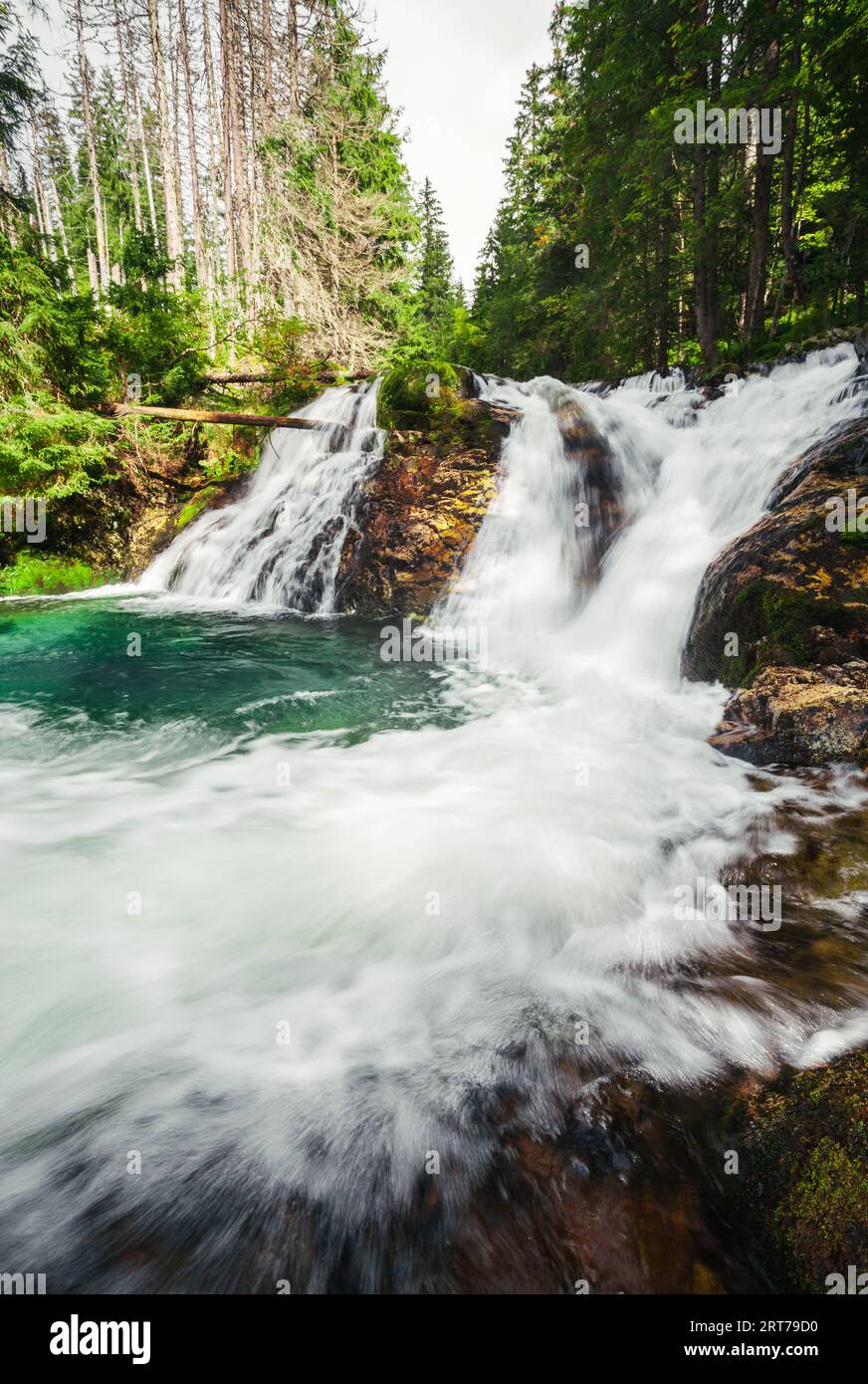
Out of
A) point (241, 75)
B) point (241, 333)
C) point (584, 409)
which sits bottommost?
point (584, 409)

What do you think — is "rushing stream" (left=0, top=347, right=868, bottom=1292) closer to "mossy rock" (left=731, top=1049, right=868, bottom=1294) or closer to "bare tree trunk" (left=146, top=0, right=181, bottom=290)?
"mossy rock" (left=731, top=1049, right=868, bottom=1294)

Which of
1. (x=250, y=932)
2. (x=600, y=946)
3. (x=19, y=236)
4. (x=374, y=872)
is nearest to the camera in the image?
(x=600, y=946)

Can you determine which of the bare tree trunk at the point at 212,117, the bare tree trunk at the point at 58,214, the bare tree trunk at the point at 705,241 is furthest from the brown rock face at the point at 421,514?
the bare tree trunk at the point at 58,214

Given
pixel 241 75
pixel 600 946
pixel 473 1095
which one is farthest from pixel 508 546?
pixel 241 75

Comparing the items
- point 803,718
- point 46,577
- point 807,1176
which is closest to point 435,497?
point 803,718

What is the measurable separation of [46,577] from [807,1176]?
13555 mm

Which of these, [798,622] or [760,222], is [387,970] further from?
[760,222]

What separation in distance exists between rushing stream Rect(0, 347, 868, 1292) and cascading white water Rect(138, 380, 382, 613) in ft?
10.1

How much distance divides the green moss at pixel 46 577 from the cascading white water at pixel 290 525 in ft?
→ 3.62

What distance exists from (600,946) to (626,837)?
1.01 meters

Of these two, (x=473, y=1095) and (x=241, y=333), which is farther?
(x=241, y=333)
